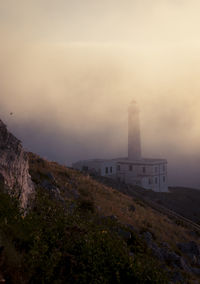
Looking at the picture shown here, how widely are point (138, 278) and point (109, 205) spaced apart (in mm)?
11729

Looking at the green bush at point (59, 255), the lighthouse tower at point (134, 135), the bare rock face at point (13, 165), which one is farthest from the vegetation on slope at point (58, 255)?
the lighthouse tower at point (134, 135)

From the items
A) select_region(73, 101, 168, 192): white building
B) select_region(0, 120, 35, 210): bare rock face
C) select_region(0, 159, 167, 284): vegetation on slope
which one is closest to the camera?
select_region(0, 159, 167, 284): vegetation on slope

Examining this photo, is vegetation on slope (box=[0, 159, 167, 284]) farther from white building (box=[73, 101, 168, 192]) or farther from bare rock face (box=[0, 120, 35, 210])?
white building (box=[73, 101, 168, 192])

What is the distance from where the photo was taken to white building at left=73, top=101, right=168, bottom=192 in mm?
47688

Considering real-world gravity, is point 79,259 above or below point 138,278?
above

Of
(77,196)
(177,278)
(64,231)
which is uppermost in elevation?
(77,196)

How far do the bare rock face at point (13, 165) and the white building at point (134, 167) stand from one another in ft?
125

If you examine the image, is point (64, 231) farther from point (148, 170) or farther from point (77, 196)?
point (148, 170)

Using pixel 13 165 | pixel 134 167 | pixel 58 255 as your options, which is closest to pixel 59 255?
pixel 58 255

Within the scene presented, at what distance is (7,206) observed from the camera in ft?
18.0

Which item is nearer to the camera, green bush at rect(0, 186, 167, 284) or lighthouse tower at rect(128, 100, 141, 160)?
green bush at rect(0, 186, 167, 284)

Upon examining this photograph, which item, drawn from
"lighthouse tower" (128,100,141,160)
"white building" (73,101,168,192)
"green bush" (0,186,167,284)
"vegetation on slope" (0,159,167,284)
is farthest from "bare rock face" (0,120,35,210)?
"lighthouse tower" (128,100,141,160)

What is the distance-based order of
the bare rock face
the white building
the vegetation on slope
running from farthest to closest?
the white building
the bare rock face
the vegetation on slope

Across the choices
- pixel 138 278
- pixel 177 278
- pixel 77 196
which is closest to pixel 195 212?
pixel 77 196
